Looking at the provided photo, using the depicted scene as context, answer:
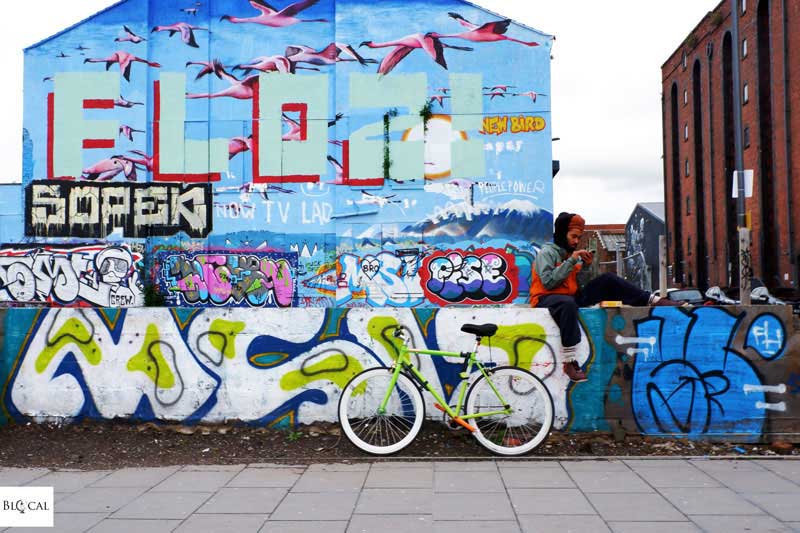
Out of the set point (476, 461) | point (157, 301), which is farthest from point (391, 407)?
point (157, 301)

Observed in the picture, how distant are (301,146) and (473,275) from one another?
5.33 meters

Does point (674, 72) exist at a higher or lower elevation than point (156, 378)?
higher

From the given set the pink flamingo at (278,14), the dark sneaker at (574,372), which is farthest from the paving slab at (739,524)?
the pink flamingo at (278,14)

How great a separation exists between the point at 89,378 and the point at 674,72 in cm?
5053

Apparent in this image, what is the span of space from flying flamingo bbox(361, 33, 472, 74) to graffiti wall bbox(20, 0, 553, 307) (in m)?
0.04

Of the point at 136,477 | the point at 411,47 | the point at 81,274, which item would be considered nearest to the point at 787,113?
the point at 411,47

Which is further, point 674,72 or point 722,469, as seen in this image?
point 674,72

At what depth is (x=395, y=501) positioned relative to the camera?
5211mm

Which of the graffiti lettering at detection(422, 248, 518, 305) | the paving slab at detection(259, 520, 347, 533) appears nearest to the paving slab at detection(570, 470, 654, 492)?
the paving slab at detection(259, 520, 347, 533)

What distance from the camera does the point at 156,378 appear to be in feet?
24.1

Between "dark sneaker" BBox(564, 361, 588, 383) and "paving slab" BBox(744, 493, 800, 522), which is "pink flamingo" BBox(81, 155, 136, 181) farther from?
"paving slab" BBox(744, 493, 800, 522)

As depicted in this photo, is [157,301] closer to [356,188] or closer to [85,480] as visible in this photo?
[356,188]

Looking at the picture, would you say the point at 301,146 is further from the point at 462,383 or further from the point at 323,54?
the point at 462,383

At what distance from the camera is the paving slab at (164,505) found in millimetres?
4945
